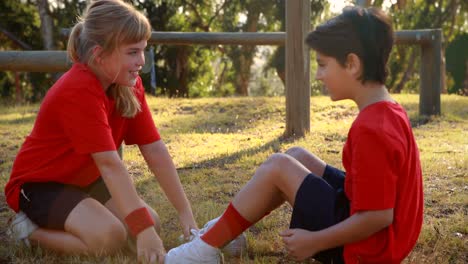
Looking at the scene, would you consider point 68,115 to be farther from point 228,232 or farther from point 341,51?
point 341,51

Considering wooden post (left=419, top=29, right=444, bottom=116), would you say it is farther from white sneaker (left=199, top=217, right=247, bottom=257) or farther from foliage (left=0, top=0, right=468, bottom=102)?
foliage (left=0, top=0, right=468, bottom=102)

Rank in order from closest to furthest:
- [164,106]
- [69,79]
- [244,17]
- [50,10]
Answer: [69,79] < [164,106] < [50,10] < [244,17]

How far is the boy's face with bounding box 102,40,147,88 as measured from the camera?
2.71 meters

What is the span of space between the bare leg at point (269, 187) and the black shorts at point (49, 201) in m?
0.75

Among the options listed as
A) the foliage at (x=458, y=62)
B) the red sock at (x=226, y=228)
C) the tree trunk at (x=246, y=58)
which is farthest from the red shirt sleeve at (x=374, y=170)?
the foliage at (x=458, y=62)

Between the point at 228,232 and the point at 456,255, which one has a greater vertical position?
the point at 228,232

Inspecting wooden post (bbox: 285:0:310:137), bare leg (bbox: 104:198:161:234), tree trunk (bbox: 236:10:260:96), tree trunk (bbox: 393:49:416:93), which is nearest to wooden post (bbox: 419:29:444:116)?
wooden post (bbox: 285:0:310:137)

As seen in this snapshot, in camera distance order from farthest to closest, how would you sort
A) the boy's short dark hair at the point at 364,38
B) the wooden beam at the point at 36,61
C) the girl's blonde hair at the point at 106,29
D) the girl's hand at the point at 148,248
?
the wooden beam at the point at 36,61 < the girl's blonde hair at the point at 106,29 < the girl's hand at the point at 148,248 < the boy's short dark hair at the point at 364,38

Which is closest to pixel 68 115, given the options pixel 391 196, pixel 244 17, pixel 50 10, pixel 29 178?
pixel 29 178

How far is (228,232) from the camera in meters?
2.51

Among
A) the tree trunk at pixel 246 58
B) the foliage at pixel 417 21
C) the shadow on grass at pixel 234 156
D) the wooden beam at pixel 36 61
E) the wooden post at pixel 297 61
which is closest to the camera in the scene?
the wooden beam at pixel 36 61

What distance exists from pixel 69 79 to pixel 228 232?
0.91m

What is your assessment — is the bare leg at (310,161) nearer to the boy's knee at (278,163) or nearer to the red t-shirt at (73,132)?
the boy's knee at (278,163)

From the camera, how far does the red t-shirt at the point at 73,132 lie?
8.54 feet
